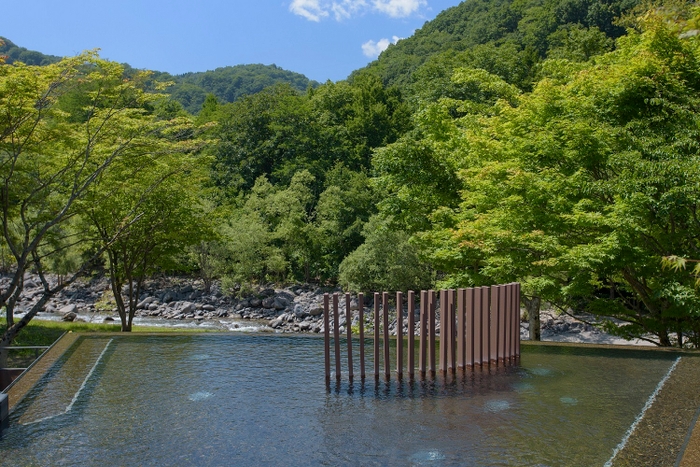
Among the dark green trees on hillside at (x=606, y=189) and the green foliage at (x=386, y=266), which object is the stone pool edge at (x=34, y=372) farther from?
the green foliage at (x=386, y=266)

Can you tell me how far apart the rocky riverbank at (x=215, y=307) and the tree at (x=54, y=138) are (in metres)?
15.0

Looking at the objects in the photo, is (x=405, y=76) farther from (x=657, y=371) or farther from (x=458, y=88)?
(x=657, y=371)

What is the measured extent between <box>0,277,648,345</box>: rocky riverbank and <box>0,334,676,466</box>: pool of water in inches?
741

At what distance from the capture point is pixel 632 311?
1444 centimetres

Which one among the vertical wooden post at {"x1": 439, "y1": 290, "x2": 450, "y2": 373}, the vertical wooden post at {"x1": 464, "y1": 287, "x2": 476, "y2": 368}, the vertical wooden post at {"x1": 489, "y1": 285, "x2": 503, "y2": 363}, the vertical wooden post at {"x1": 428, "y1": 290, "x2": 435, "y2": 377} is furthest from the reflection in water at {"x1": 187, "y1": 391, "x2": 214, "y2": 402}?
the vertical wooden post at {"x1": 489, "y1": 285, "x2": 503, "y2": 363}

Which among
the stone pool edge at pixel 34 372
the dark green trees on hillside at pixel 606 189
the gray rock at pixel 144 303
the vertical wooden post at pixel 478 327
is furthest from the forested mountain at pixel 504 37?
the stone pool edge at pixel 34 372

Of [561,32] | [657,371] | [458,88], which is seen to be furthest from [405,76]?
[657,371]

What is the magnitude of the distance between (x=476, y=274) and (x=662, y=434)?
29.3ft

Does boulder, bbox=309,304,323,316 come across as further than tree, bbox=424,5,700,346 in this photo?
Yes

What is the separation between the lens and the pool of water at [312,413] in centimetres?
631

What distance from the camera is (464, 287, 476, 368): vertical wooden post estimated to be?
10.0 metres

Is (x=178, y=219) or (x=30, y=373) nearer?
(x=30, y=373)

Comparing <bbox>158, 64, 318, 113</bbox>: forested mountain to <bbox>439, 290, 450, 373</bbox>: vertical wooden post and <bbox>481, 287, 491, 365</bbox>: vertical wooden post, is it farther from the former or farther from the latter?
<bbox>439, 290, 450, 373</bbox>: vertical wooden post

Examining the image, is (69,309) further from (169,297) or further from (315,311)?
(315,311)
